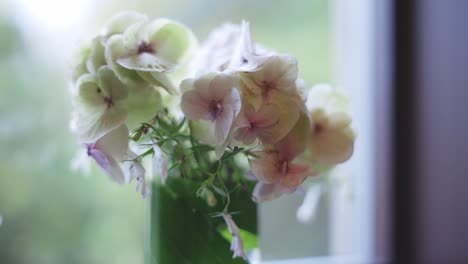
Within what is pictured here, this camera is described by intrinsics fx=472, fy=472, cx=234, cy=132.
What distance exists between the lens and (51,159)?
32.3 inches

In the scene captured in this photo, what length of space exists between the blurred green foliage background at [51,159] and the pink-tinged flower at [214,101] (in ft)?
1.11

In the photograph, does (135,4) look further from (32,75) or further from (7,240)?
(7,240)

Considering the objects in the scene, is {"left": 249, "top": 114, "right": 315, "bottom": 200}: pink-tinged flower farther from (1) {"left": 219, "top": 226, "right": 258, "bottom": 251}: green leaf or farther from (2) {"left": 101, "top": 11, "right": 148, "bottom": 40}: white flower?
(2) {"left": 101, "top": 11, "right": 148, "bottom": 40}: white flower

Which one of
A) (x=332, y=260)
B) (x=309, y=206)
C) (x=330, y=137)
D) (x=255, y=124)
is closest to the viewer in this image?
(x=255, y=124)

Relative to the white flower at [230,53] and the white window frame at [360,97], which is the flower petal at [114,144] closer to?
the white flower at [230,53]

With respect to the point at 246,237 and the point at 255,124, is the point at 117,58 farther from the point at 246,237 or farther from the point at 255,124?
the point at 246,237

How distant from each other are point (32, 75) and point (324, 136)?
51 cm

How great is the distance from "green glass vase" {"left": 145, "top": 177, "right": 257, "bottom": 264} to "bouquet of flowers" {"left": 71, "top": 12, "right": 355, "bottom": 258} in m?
0.01

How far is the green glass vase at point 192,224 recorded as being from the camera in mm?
595

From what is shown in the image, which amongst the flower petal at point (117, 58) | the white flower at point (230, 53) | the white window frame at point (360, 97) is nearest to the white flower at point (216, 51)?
the white flower at point (230, 53)

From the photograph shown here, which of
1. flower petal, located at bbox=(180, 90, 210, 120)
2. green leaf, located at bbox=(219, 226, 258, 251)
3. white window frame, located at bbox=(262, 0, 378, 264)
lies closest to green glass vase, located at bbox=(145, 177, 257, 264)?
green leaf, located at bbox=(219, 226, 258, 251)

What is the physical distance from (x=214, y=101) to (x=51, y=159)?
1.39 feet

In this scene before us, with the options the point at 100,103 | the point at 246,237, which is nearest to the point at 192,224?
the point at 246,237

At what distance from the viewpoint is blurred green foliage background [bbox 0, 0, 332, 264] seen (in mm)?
788
